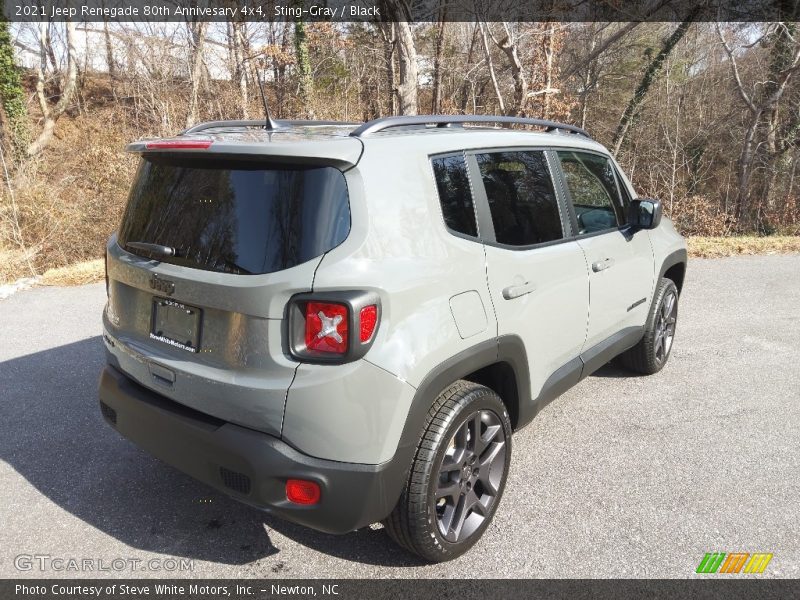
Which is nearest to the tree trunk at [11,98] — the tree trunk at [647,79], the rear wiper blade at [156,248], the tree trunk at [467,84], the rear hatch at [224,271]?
the tree trunk at [467,84]

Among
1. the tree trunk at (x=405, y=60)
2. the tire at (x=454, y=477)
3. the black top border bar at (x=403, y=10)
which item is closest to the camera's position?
the tire at (x=454, y=477)

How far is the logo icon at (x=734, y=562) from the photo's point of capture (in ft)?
8.04

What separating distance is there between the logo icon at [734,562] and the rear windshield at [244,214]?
2095 mm

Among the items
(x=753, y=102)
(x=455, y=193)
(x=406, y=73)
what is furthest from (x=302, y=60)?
(x=455, y=193)

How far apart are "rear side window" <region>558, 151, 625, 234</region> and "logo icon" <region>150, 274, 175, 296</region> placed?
2.21 metres

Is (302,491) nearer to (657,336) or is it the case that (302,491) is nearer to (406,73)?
(657,336)

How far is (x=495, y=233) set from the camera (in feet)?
8.66

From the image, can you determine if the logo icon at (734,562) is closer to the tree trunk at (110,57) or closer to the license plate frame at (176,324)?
the license plate frame at (176,324)

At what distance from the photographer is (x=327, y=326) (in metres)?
1.99

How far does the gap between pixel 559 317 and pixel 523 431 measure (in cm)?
100

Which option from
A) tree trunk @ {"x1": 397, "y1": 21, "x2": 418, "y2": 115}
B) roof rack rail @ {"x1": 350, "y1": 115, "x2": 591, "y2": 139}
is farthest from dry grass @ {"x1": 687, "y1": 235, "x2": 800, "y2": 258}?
roof rack rail @ {"x1": 350, "y1": 115, "x2": 591, "y2": 139}

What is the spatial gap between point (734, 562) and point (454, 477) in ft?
4.17

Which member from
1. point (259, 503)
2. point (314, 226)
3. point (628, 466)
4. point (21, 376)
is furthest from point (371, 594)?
point (21, 376)

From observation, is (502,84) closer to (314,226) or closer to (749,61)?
(749,61)
